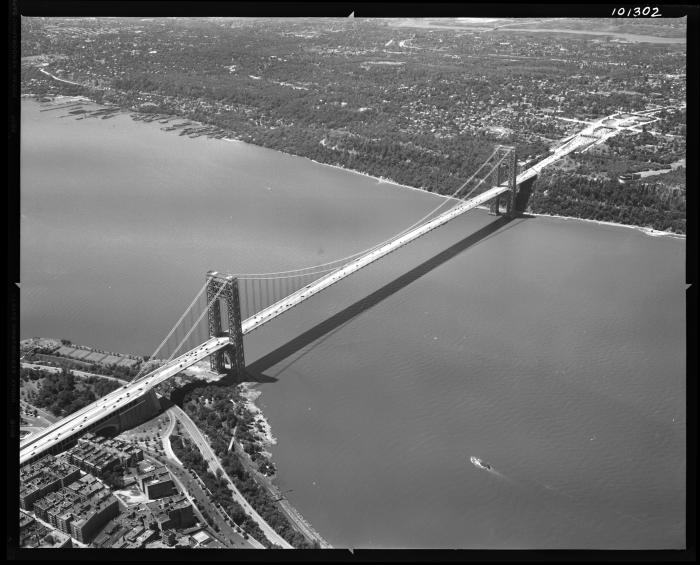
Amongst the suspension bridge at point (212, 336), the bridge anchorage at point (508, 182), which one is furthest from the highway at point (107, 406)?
the bridge anchorage at point (508, 182)

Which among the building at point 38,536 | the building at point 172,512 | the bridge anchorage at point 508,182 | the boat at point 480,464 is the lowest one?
the building at point 38,536

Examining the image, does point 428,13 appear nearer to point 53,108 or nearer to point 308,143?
→ point 308,143

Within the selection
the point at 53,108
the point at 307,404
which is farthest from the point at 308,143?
the point at 307,404

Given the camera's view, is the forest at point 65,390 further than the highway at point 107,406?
Yes

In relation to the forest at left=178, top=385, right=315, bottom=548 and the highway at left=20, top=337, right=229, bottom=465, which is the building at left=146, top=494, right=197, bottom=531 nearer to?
the forest at left=178, top=385, right=315, bottom=548

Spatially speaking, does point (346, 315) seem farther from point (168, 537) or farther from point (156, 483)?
point (168, 537)

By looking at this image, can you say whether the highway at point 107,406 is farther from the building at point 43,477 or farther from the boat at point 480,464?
the boat at point 480,464

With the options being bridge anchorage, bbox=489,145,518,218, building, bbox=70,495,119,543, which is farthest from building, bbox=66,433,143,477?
bridge anchorage, bbox=489,145,518,218
